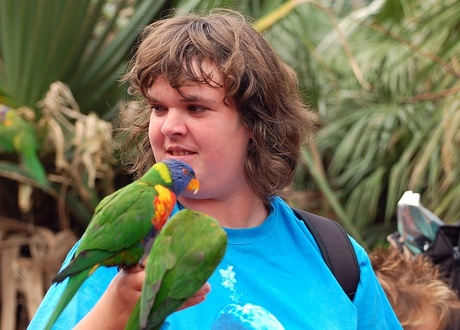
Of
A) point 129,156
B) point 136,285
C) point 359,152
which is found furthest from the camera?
point 359,152

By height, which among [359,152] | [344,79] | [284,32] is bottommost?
[359,152]

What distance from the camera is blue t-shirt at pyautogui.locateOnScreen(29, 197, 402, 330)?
150cm

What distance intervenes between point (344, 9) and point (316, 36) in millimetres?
342

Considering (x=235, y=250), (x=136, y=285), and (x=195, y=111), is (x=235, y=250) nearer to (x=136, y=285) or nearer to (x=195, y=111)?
(x=195, y=111)

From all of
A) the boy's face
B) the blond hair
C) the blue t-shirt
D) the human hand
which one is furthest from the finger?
the blond hair

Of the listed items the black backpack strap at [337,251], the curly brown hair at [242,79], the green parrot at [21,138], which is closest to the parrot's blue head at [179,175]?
the curly brown hair at [242,79]

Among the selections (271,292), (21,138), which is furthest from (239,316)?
(21,138)

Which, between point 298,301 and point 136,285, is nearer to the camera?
point 136,285

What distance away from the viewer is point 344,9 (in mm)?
5043

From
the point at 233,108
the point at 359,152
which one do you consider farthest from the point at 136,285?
the point at 359,152

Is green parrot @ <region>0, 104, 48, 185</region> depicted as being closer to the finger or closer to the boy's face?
the boy's face

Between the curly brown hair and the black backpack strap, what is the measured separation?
0.14m

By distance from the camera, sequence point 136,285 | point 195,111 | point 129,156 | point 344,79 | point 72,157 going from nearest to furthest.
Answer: point 136,285
point 195,111
point 129,156
point 72,157
point 344,79

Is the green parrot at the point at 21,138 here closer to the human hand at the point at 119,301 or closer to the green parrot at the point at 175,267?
the human hand at the point at 119,301
